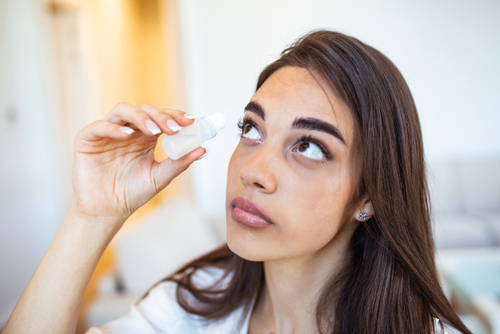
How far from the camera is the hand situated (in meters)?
0.72

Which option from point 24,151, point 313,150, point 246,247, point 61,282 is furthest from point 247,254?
point 24,151

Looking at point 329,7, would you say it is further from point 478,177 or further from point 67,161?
point 67,161

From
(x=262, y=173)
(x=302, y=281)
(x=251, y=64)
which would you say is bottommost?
(x=302, y=281)

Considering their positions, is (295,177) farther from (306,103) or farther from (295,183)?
(306,103)

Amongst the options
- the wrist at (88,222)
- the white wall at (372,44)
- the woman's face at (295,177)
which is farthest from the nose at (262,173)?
the white wall at (372,44)

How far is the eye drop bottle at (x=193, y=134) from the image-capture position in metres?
0.68

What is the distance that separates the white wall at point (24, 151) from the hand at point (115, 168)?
1.96 metres

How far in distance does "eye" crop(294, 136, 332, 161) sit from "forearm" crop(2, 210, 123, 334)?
49 cm

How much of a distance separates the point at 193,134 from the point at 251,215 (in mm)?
225

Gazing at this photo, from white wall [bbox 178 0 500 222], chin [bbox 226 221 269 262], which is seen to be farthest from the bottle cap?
white wall [bbox 178 0 500 222]

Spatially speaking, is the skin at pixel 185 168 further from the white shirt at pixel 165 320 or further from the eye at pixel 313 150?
the white shirt at pixel 165 320

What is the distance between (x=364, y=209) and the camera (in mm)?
862

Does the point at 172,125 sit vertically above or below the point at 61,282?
above

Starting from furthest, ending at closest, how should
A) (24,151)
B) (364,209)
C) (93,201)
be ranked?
1. (24,151)
2. (364,209)
3. (93,201)
